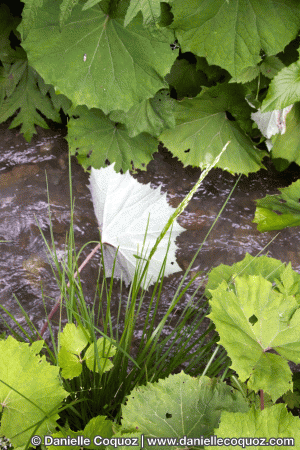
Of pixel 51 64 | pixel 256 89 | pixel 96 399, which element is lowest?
pixel 96 399

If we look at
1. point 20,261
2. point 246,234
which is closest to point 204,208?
point 246,234

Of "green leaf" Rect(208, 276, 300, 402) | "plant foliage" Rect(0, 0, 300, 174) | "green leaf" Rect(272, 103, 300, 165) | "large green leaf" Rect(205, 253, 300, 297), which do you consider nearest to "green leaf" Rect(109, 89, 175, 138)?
"plant foliage" Rect(0, 0, 300, 174)

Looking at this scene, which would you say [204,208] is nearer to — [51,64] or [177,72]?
[177,72]

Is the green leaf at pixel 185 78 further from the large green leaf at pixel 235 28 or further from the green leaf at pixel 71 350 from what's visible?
the green leaf at pixel 71 350

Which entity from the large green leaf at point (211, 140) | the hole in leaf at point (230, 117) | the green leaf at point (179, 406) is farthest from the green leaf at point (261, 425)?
the hole in leaf at point (230, 117)

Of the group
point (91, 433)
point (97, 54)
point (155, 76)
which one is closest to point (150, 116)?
point (155, 76)

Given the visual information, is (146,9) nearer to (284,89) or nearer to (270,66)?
(284,89)

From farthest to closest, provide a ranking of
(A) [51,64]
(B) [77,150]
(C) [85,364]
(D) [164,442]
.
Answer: (B) [77,150] < (A) [51,64] < (C) [85,364] < (D) [164,442]
